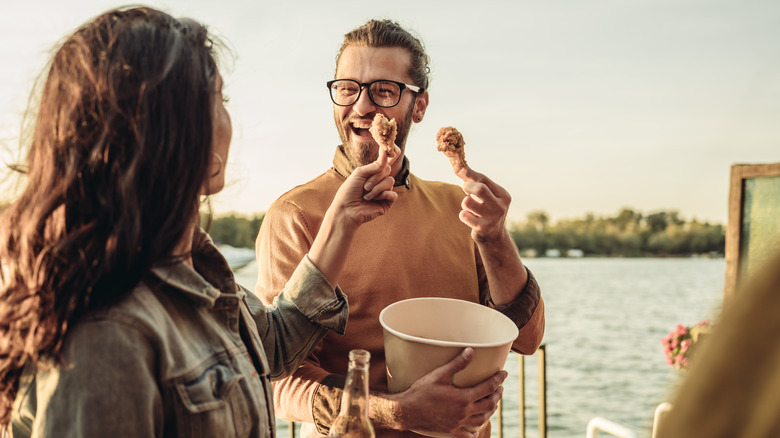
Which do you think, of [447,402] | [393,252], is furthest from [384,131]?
[447,402]

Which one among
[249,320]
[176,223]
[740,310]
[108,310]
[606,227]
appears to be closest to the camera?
[740,310]

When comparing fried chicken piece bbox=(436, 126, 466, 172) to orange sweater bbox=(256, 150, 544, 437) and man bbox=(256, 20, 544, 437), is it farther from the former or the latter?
orange sweater bbox=(256, 150, 544, 437)

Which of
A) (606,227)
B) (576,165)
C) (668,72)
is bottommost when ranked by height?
(606,227)

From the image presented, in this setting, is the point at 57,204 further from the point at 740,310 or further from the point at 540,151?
the point at 540,151

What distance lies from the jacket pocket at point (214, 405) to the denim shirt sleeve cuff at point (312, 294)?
0.43 metres

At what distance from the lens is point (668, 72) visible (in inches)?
1527

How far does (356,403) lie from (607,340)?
2960 centimetres

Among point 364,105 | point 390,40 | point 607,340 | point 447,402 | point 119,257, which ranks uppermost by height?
point 390,40

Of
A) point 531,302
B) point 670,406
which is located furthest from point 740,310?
point 531,302

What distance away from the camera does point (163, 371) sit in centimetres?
93

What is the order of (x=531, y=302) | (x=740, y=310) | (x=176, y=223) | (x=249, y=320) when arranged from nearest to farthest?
(x=740, y=310), (x=176, y=223), (x=249, y=320), (x=531, y=302)

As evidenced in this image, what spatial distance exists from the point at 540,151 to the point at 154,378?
3689 cm

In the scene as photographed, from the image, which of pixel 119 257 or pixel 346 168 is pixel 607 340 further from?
pixel 119 257

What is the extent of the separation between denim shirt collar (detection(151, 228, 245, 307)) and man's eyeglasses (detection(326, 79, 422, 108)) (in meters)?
0.94
